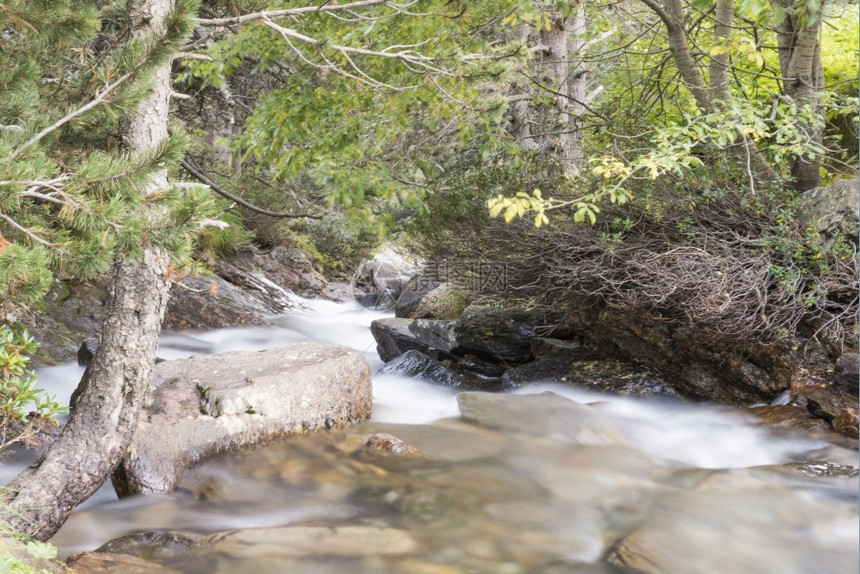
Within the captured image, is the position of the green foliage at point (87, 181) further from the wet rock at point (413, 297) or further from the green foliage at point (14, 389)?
the wet rock at point (413, 297)

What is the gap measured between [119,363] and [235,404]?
164 cm

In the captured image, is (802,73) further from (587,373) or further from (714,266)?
(587,373)

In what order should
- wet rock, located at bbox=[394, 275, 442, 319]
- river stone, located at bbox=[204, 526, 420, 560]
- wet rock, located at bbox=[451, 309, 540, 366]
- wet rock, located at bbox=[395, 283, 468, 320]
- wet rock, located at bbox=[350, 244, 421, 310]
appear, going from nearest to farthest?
river stone, located at bbox=[204, 526, 420, 560]
wet rock, located at bbox=[451, 309, 540, 366]
wet rock, located at bbox=[395, 283, 468, 320]
wet rock, located at bbox=[394, 275, 442, 319]
wet rock, located at bbox=[350, 244, 421, 310]

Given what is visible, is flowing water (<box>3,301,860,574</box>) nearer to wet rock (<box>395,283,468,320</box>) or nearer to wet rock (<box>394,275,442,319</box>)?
wet rock (<box>395,283,468,320</box>)

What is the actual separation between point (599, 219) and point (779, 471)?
2.77 metres

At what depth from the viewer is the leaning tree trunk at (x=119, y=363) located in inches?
140

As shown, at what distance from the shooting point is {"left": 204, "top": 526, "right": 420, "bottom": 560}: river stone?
3.67 meters

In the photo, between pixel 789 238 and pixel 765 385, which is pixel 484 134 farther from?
pixel 765 385

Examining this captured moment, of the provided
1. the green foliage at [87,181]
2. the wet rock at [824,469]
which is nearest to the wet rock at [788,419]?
the wet rock at [824,469]

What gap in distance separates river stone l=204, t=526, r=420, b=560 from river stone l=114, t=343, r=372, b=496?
1.02 metres

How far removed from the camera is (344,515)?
424 centimetres

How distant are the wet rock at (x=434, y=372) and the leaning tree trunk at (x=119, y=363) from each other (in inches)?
172

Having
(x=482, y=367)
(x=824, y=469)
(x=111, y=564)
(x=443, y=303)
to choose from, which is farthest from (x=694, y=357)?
(x=111, y=564)

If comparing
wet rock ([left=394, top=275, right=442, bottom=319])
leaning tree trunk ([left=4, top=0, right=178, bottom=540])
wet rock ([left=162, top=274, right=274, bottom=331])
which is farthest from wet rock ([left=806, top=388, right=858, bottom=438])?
wet rock ([left=162, top=274, right=274, bottom=331])
